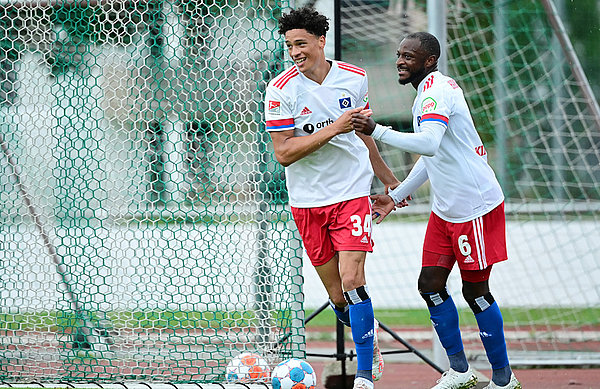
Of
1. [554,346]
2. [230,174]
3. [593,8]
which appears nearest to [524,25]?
[593,8]

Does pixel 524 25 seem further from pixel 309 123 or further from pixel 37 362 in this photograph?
pixel 37 362

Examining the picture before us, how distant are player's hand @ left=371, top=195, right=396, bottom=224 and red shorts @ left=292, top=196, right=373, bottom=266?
8.4 inches

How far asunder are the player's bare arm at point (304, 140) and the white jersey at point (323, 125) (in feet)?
0.22

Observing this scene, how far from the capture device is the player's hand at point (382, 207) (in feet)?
15.2

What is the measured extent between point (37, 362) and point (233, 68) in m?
2.39

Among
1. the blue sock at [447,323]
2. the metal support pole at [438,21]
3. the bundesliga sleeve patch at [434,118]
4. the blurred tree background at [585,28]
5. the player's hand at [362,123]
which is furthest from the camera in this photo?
the blurred tree background at [585,28]

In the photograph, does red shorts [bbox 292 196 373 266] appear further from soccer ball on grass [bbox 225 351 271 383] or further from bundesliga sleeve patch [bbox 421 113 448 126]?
soccer ball on grass [bbox 225 351 271 383]

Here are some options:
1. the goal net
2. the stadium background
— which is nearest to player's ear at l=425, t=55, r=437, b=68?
the stadium background

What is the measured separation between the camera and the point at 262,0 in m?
5.08

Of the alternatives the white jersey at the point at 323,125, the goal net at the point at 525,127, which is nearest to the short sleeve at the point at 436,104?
the white jersey at the point at 323,125

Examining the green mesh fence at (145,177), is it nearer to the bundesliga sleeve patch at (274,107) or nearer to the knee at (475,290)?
the bundesliga sleeve patch at (274,107)

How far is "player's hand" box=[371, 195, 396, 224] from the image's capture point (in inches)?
182

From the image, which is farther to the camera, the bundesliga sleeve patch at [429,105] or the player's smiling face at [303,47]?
the player's smiling face at [303,47]

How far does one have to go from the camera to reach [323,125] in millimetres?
4355
